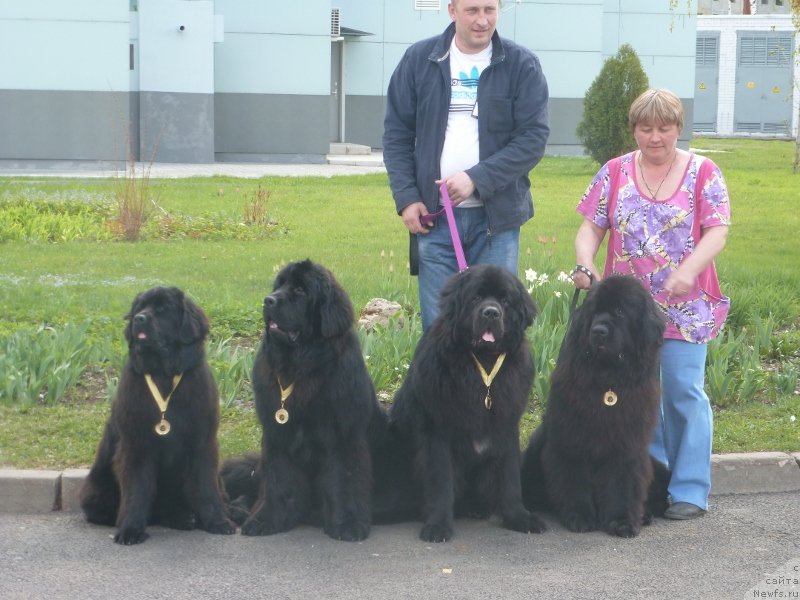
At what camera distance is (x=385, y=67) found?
33.8 m

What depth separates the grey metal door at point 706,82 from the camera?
49125mm

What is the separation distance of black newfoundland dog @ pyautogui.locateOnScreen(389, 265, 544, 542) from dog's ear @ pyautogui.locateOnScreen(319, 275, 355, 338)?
474 mm

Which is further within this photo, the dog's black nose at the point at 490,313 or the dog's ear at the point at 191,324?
the dog's ear at the point at 191,324

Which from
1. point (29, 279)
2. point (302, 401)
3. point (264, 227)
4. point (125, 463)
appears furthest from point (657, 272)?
point (264, 227)

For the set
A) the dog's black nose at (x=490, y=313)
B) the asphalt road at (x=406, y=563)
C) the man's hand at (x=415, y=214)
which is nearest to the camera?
the asphalt road at (x=406, y=563)

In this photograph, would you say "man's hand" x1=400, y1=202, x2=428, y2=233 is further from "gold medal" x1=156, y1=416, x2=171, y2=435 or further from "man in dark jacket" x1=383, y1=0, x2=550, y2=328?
"gold medal" x1=156, y1=416, x2=171, y2=435

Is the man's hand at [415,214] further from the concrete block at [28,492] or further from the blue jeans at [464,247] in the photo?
the concrete block at [28,492]

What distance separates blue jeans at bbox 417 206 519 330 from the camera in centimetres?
624

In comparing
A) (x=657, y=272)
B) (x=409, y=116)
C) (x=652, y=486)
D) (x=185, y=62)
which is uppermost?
(x=185, y=62)

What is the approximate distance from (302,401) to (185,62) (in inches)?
932

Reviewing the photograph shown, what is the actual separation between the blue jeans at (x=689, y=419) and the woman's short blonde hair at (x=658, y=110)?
1.17 metres

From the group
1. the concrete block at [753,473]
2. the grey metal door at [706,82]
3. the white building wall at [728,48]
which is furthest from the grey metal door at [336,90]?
the concrete block at [753,473]

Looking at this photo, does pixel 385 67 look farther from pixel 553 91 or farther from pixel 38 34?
pixel 38 34

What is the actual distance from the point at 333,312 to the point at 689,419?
6.74ft
